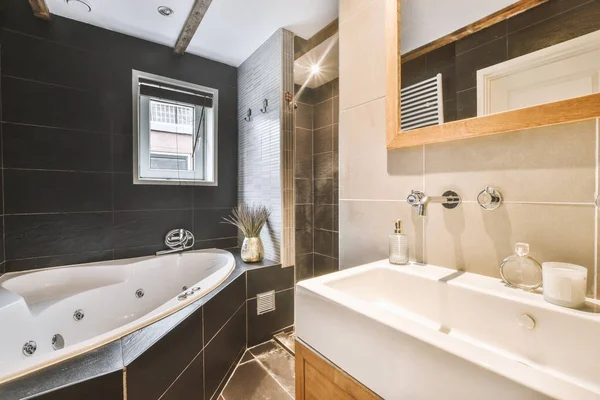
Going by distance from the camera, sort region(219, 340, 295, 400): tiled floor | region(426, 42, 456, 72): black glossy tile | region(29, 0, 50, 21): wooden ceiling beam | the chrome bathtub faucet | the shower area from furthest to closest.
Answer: the shower area, the chrome bathtub faucet, region(29, 0, 50, 21): wooden ceiling beam, region(219, 340, 295, 400): tiled floor, region(426, 42, 456, 72): black glossy tile

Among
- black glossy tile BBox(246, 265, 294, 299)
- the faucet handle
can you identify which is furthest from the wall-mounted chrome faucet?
black glossy tile BBox(246, 265, 294, 299)

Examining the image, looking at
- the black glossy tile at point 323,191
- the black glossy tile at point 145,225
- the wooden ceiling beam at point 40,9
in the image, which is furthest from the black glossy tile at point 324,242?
the wooden ceiling beam at point 40,9

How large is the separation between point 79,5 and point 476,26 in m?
2.43

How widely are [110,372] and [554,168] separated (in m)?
1.37

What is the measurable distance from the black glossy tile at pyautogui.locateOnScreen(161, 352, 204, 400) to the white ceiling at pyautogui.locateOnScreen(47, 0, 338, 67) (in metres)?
2.21

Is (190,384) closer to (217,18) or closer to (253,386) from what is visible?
(253,386)

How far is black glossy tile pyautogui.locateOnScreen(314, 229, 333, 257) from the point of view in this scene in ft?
8.80

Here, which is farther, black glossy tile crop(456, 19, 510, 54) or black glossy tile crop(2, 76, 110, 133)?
black glossy tile crop(2, 76, 110, 133)

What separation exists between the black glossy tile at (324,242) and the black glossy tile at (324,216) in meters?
0.06

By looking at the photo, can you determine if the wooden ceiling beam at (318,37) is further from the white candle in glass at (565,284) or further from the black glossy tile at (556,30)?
the white candle in glass at (565,284)

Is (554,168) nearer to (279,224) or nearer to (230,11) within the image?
(279,224)

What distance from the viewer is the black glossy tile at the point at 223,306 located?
1.34 m

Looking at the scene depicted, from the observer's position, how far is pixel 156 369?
3.09 feet

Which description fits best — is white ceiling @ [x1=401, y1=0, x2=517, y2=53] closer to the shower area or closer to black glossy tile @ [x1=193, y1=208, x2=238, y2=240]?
the shower area
